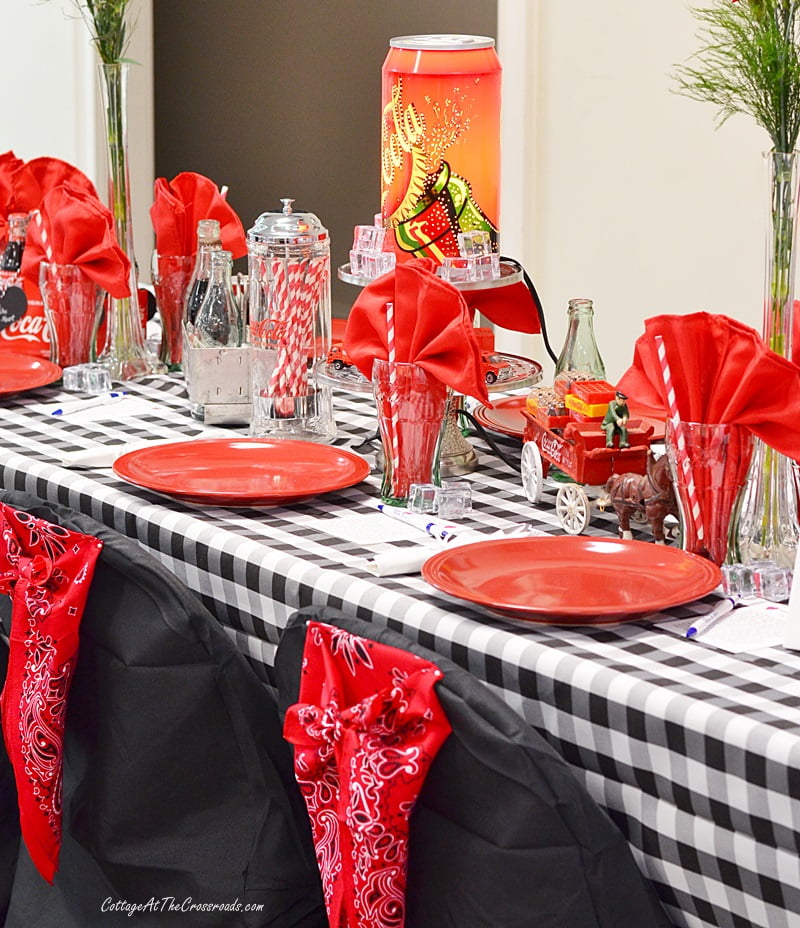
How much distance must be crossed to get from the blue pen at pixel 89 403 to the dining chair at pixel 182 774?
634mm

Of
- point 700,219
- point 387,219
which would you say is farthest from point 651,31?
point 387,219

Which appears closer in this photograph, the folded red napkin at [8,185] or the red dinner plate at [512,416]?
the red dinner plate at [512,416]

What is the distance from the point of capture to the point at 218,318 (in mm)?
1888

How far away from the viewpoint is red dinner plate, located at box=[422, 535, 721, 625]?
118 cm

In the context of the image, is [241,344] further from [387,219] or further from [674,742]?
[674,742]

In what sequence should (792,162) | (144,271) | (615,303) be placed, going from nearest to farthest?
(792,162) → (615,303) → (144,271)

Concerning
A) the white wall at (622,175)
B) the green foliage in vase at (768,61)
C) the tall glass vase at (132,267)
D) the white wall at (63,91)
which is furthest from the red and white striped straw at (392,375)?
the white wall at (63,91)

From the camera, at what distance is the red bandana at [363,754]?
1.04m

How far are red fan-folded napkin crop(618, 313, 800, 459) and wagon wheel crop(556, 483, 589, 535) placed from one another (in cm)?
12

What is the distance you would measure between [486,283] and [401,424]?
0.26 m

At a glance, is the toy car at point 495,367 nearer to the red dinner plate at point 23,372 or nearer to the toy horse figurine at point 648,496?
the toy horse figurine at point 648,496

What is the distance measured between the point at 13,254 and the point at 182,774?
127 cm

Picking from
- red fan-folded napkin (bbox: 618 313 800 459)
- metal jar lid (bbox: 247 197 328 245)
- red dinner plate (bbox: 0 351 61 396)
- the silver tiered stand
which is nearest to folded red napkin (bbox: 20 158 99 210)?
red dinner plate (bbox: 0 351 61 396)

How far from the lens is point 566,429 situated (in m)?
1.50
